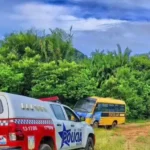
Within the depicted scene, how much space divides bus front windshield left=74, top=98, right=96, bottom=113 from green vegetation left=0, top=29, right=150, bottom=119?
123 cm

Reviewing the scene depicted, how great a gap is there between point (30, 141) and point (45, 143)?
1.11 metres

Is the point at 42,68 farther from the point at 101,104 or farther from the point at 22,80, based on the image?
the point at 101,104

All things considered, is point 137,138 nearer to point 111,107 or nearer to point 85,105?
point 85,105

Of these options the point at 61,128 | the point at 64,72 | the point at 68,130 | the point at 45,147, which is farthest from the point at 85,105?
the point at 45,147

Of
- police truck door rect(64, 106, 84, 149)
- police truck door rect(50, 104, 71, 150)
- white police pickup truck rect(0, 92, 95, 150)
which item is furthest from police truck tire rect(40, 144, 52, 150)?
police truck door rect(64, 106, 84, 149)

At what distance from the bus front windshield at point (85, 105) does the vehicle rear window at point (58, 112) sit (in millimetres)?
18983

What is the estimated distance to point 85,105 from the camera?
32.0 metres

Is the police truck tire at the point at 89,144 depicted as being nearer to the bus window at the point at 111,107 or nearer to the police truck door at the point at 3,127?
the police truck door at the point at 3,127

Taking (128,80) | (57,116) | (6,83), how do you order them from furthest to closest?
(128,80)
(6,83)
(57,116)

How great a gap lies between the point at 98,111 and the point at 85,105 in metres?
1.07

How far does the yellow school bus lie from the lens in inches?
1219

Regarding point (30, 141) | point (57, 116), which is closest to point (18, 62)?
point (57, 116)

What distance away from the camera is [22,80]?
3278 centimetres

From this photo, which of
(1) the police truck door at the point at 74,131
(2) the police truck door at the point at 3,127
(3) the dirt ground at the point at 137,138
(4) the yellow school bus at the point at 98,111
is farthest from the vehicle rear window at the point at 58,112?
(4) the yellow school bus at the point at 98,111
